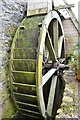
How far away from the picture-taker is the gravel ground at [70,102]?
7.20 feet

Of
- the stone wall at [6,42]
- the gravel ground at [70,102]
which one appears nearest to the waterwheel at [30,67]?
the stone wall at [6,42]

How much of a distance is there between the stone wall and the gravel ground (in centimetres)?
78

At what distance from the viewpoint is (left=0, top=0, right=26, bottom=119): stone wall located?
2340 mm

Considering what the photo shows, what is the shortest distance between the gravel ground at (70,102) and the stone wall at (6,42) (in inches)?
30.7

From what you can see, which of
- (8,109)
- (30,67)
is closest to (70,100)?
(30,67)

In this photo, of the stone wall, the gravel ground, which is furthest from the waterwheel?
the gravel ground

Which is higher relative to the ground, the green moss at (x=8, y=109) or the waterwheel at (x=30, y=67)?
the waterwheel at (x=30, y=67)

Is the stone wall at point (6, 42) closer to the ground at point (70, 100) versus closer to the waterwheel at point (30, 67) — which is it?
the waterwheel at point (30, 67)

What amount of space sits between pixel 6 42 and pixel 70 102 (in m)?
1.33

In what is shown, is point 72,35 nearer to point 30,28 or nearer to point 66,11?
point 66,11

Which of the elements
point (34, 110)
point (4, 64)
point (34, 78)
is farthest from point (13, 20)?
point (34, 110)

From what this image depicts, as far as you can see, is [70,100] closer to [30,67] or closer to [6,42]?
[30,67]

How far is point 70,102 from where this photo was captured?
2.59 meters

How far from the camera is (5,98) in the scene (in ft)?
8.07
